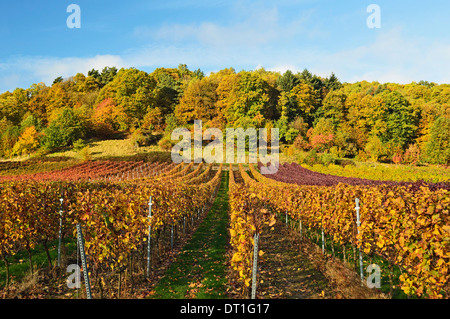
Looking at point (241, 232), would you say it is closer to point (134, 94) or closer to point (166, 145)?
point (166, 145)

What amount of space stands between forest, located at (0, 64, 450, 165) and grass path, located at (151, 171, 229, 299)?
38005 millimetres

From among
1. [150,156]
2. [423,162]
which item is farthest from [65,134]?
[423,162]

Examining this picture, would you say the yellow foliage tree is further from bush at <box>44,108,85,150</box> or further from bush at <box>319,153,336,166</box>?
bush at <box>319,153,336,166</box>

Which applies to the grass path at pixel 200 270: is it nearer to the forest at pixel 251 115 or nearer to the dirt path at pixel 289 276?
the dirt path at pixel 289 276

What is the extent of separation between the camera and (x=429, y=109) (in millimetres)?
56438

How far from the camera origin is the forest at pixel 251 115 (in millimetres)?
47719

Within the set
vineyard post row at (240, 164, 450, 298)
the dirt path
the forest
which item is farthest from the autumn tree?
vineyard post row at (240, 164, 450, 298)

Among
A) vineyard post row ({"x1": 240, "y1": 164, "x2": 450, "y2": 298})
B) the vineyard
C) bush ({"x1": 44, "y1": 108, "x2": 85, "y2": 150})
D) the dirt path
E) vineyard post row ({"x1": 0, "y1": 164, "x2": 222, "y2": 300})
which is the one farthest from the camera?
bush ({"x1": 44, "y1": 108, "x2": 85, "y2": 150})

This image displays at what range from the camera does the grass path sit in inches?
234

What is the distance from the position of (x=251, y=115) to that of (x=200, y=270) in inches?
2078

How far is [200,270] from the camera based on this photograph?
24.1 feet

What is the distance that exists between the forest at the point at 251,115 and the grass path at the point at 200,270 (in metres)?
38.0

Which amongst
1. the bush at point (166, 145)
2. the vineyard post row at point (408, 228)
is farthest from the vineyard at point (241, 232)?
the bush at point (166, 145)
